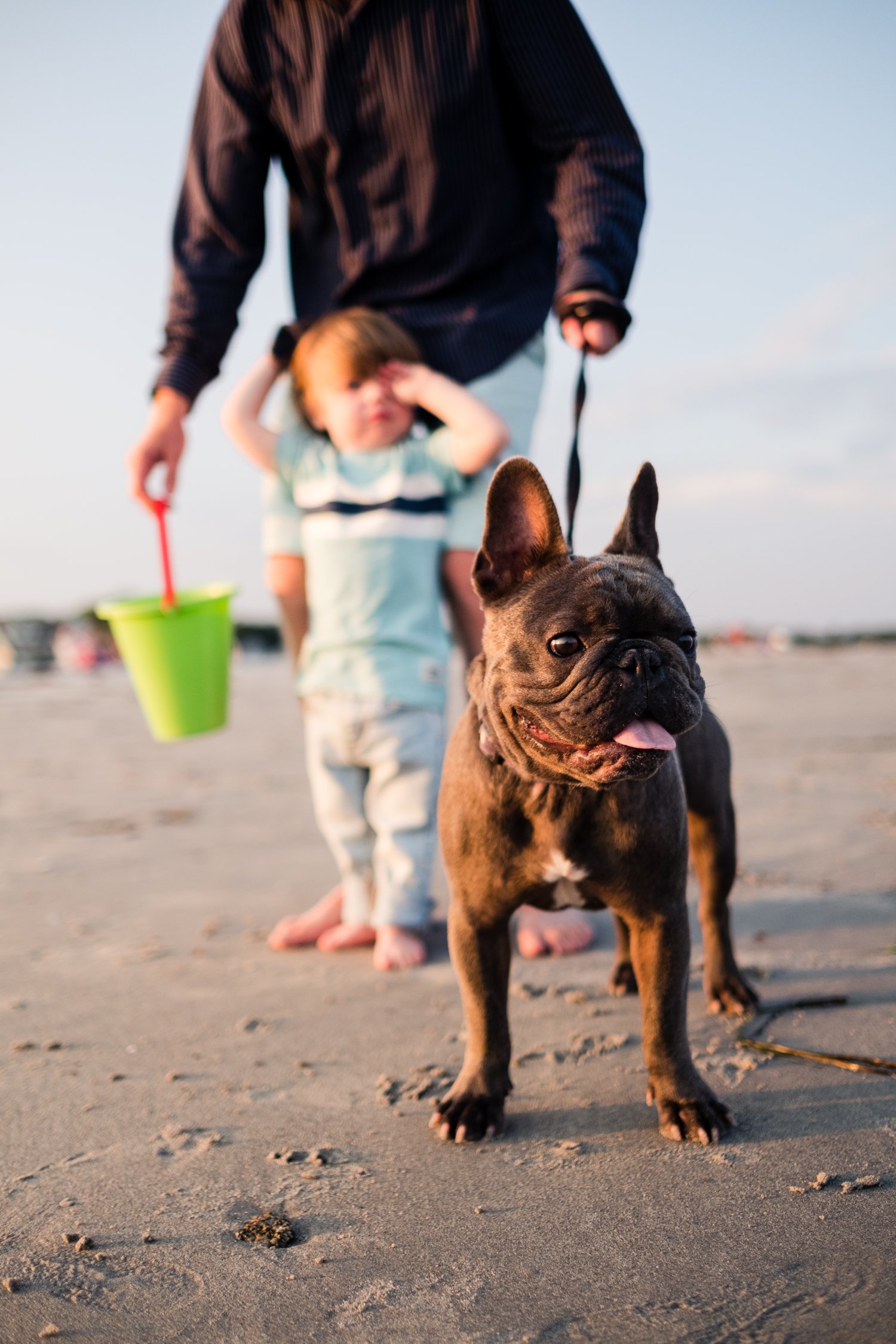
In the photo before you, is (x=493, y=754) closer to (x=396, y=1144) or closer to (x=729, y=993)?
(x=396, y=1144)

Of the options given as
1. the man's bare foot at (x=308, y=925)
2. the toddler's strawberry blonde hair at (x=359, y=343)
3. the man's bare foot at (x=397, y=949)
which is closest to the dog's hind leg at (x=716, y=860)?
the man's bare foot at (x=397, y=949)

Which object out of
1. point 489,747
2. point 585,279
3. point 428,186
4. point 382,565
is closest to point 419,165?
point 428,186

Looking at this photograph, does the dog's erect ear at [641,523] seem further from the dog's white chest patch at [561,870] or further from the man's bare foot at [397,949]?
the man's bare foot at [397,949]

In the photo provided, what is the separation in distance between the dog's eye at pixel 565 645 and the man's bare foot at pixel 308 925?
217cm

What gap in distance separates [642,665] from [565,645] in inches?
6.2

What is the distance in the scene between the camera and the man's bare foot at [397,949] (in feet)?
11.4

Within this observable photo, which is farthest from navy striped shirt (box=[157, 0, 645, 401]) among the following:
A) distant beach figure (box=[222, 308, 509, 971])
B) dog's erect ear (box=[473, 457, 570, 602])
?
dog's erect ear (box=[473, 457, 570, 602])

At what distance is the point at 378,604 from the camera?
3744 mm

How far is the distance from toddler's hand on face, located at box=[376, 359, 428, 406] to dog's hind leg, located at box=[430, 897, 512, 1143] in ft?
6.53

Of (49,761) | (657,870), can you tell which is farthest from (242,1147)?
(49,761)

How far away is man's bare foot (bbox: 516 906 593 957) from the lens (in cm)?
358

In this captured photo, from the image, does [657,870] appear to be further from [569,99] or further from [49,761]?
[49,761]

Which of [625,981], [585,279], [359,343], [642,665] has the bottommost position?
[625,981]

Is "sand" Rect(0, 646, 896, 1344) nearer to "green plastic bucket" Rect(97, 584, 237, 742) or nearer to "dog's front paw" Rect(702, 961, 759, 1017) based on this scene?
"dog's front paw" Rect(702, 961, 759, 1017)
